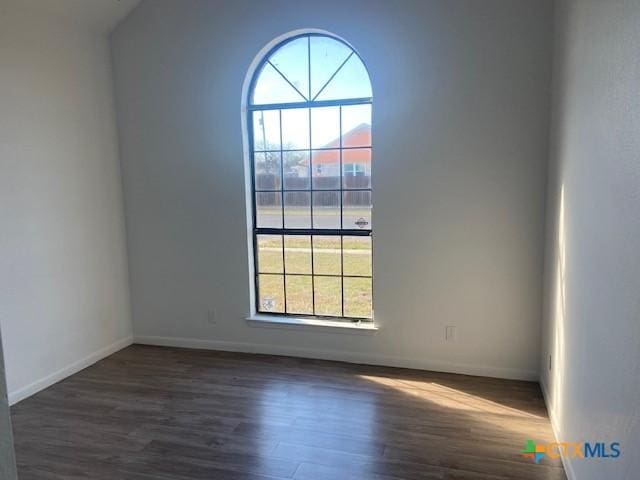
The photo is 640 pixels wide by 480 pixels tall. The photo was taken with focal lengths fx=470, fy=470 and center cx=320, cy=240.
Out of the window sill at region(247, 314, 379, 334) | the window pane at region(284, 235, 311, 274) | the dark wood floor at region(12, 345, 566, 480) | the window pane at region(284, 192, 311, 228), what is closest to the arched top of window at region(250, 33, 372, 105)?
the window pane at region(284, 192, 311, 228)

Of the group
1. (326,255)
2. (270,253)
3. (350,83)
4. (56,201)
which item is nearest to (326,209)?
(326,255)

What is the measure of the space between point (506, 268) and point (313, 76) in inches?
83.2

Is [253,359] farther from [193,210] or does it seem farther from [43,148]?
[43,148]

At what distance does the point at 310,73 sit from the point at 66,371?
305cm

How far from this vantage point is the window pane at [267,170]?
3988 millimetres

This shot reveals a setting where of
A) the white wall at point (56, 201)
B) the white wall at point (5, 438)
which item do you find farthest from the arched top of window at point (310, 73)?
the white wall at point (5, 438)

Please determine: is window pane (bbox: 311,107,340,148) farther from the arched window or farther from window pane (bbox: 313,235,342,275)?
window pane (bbox: 313,235,342,275)

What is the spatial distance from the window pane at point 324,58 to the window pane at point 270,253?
4.10ft

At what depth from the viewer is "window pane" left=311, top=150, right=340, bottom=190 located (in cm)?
381

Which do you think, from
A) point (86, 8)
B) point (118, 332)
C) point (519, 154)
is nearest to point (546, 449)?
point (519, 154)

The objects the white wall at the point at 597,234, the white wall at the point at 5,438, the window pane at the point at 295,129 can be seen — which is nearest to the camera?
the white wall at the point at 5,438

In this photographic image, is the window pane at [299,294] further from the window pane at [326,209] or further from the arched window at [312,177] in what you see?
the window pane at [326,209]

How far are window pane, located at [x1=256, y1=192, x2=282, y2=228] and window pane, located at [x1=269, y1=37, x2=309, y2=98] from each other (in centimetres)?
89

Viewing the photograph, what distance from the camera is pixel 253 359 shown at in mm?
3924
